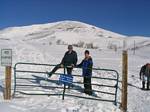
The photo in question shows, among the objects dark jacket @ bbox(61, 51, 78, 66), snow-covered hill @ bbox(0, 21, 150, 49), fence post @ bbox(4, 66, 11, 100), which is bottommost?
fence post @ bbox(4, 66, 11, 100)

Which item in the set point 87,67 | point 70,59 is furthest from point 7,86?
point 70,59

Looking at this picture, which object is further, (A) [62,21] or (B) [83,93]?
(A) [62,21]

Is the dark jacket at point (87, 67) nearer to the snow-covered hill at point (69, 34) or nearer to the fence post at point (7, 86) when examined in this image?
the fence post at point (7, 86)

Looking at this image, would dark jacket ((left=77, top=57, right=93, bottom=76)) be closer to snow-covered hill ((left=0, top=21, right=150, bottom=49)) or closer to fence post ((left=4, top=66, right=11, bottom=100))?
fence post ((left=4, top=66, right=11, bottom=100))

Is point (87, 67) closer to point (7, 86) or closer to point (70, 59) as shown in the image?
point (70, 59)

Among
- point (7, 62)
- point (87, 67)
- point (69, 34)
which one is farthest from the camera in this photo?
point (69, 34)

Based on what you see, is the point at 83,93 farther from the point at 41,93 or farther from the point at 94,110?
the point at 94,110

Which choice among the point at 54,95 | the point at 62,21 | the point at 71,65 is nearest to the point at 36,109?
the point at 54,95

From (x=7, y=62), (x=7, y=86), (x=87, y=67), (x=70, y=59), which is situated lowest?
(x=7, y=86)

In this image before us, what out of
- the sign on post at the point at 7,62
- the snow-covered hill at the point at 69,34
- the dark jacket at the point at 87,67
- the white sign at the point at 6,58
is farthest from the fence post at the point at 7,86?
the snow-covered hill at the point at 69,34

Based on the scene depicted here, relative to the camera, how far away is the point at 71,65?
1617 centimetres

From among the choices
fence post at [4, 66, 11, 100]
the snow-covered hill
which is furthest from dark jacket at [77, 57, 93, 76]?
the snow-covered hill

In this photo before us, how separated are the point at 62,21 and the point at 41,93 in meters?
143

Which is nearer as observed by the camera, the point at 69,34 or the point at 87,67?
the point at 87,67
